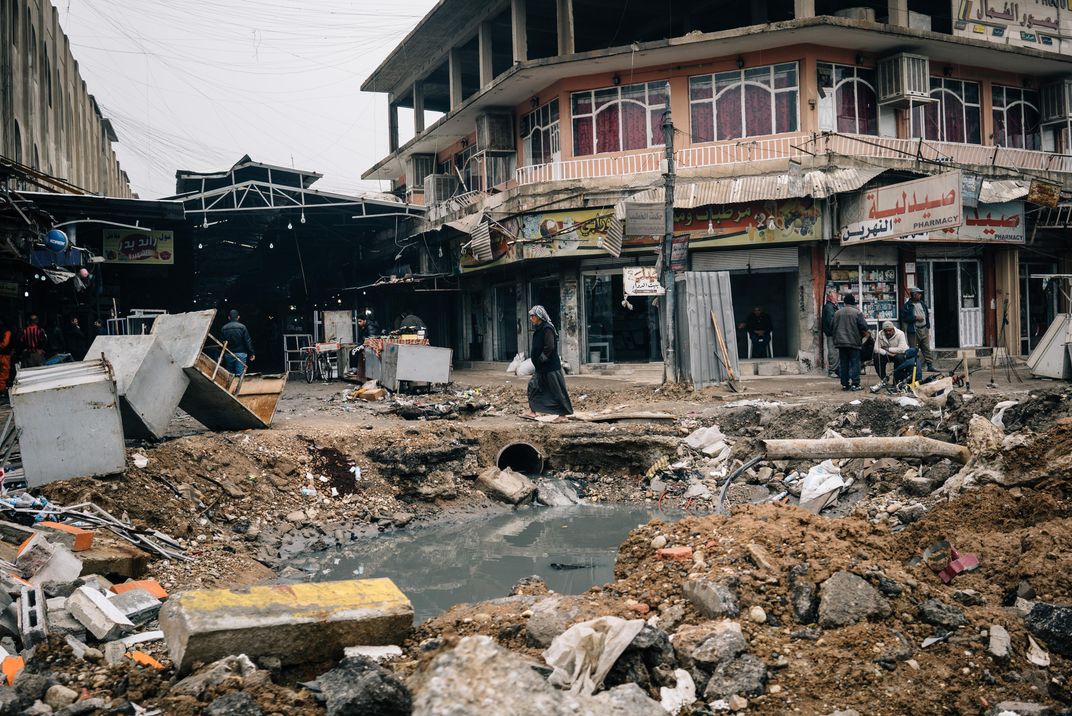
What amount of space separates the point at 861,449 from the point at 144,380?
7.69 m

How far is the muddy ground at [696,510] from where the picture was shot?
4.18m

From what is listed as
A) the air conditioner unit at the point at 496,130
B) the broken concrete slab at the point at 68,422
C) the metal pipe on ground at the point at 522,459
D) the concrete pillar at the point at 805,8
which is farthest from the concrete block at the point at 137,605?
the air conditioner unit at the point at 496,130

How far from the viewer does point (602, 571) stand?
774 centimetres

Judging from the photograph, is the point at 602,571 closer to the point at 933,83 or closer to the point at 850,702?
the point at 850,702

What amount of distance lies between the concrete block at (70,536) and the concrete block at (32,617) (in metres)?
1.45

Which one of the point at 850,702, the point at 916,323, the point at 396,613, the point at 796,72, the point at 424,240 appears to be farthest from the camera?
the point at 424,240

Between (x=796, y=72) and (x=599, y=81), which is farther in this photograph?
(x=599, y=81)

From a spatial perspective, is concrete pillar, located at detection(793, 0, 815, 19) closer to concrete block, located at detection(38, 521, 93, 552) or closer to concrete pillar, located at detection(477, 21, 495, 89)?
concrete pillar, located at detection(477, 21, 495, 89)

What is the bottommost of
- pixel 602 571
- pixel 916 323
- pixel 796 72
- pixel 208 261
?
pixel 602 571

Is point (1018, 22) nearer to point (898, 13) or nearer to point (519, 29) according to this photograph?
point (898, 13)

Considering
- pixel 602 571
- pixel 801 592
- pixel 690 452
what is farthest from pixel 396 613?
pixel 690 452

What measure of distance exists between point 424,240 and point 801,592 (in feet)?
70.0

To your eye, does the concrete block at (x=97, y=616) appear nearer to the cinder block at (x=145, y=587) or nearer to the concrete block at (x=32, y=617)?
the concrete block at (x=32, y=617)

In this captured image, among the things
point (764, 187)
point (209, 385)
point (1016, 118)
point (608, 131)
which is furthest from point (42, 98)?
point (1016, 118)
